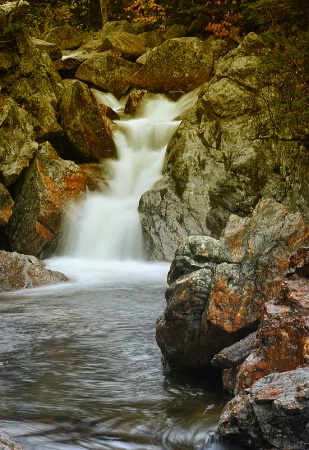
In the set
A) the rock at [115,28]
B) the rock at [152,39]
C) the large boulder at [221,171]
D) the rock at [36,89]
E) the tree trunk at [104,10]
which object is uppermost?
the tree trunk at [104,10]

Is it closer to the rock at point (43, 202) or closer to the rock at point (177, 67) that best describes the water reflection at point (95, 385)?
the rock at point (43, 202)

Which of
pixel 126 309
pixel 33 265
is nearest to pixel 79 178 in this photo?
pixel 33 265

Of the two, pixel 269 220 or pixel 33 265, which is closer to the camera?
pixel 269 220

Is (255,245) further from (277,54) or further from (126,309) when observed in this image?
(277,54)

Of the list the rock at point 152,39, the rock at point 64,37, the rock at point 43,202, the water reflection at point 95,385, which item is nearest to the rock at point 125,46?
the rock at point 152,39

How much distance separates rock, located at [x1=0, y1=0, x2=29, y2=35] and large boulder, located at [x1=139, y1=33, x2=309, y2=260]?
211 inches

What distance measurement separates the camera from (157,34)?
76.1ft

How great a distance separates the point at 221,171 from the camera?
1338 cm

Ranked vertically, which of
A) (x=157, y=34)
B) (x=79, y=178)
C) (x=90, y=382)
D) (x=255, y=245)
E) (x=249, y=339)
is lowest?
(x=90, y=382)

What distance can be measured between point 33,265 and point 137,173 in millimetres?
5181

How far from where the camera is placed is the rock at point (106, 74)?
1919 cm

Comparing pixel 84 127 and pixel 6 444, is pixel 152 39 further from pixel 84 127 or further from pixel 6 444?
pixel 6 444

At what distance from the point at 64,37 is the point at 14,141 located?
12332mm

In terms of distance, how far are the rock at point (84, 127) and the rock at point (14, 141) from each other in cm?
124
